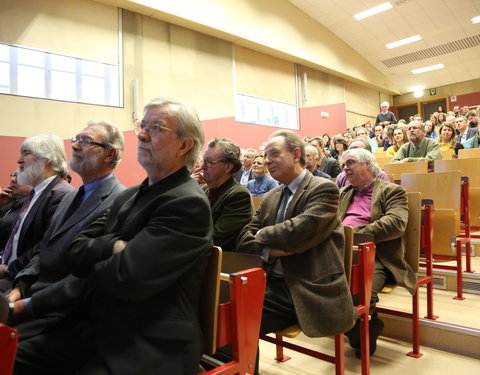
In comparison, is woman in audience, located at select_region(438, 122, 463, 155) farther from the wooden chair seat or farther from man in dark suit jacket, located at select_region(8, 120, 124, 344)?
man in dark suit jacket, located at select_region(8, 120, 124, 344)

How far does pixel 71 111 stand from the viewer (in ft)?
18.3

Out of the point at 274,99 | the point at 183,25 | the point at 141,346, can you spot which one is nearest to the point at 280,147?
the point at 141,346

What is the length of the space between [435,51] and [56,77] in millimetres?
10348

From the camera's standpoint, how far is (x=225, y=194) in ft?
6.01

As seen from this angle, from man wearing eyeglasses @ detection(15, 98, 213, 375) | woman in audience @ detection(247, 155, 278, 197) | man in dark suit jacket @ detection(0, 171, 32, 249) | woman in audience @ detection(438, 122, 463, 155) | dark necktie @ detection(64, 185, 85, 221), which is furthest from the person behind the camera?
woman in audience @ detection(438, 122, 463, 155)

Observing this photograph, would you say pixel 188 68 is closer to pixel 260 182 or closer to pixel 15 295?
pixel 260 182

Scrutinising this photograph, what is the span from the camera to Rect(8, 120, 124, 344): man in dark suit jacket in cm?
120

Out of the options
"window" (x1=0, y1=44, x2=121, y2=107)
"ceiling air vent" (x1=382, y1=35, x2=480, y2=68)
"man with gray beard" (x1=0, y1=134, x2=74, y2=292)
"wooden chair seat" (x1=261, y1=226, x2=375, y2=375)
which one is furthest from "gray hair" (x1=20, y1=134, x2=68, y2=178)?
"ceiling air vent" (x1=382, y1=35, x2=480, y2=68)

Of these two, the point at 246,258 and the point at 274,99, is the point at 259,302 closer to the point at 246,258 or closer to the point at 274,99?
the point at 246,258

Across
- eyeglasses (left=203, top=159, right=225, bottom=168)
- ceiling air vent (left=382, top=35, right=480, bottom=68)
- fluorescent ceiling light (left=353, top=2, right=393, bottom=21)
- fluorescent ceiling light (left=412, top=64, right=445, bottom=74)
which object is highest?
fluorescent ceiling light (left=353, top=2, right=393, bottom=21)

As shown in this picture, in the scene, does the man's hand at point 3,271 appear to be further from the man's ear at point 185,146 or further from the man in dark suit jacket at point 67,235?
the man's ear at point 185,146

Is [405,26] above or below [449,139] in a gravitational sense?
above

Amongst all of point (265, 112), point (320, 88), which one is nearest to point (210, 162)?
point (265, 112)

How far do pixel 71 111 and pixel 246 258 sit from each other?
514cm
